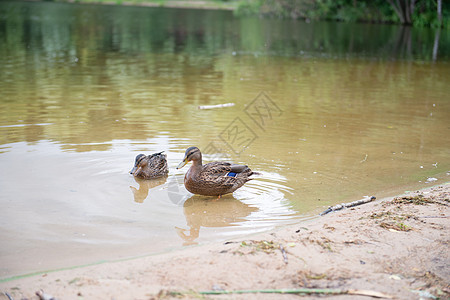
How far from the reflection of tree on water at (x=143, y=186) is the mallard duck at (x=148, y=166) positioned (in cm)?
9

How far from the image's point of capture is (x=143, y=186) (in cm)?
795

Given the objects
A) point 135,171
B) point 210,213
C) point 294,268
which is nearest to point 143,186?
point 135,171

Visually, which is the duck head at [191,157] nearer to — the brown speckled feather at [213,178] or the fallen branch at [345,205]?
the brown speckled feather at [213,178]

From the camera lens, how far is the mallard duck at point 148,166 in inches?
315

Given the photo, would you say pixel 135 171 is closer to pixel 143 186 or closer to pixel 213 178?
pixel 143 186

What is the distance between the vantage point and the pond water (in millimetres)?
6309

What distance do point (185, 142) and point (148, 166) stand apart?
1.82 metres

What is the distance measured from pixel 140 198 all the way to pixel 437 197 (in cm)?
403

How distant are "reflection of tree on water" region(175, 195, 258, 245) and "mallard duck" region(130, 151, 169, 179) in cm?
87

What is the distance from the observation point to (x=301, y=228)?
Answer: 19.4 feet

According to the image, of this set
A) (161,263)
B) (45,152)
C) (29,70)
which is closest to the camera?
(161,263)

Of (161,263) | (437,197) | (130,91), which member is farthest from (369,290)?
(130,91)

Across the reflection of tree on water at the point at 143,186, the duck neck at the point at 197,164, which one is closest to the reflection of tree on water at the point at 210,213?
the duck neck at the point at 197,164

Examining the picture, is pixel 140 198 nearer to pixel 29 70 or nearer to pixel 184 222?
pixel 184 222
